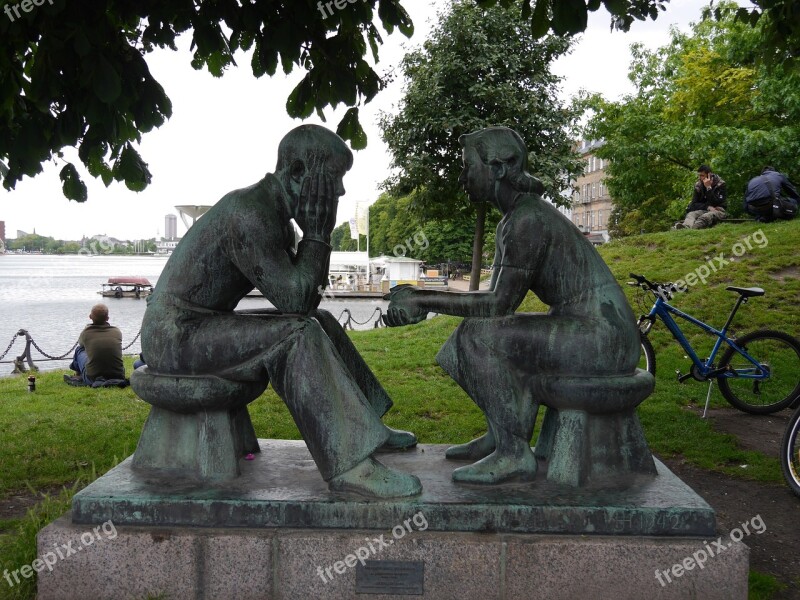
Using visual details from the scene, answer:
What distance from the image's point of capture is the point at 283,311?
3430mm

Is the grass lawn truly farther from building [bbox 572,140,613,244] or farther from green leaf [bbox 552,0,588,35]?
building [bbox 572,140,613,244]

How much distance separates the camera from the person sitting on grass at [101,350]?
32.9ft

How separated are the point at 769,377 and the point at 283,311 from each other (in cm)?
652

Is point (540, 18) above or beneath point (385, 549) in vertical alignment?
above

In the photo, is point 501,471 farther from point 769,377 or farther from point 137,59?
point 769,377

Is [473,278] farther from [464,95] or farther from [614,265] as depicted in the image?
[464,95]

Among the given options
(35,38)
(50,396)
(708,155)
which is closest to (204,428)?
(35,38)

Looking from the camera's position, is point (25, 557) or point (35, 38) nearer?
point (25, 557)

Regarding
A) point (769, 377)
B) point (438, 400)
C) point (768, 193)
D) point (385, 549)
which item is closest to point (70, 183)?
point (385, 549)

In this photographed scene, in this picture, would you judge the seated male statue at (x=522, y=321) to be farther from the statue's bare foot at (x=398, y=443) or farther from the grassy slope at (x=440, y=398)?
the grassy slope at (x=440, y=398)

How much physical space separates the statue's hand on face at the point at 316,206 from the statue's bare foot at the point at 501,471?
49.4 inches

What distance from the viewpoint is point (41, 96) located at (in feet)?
13.8

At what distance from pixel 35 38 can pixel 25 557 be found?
2.98 meters

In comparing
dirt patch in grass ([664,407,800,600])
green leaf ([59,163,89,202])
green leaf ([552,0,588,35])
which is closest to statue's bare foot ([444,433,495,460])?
dirt patch in grass ([664,407,800,600])
